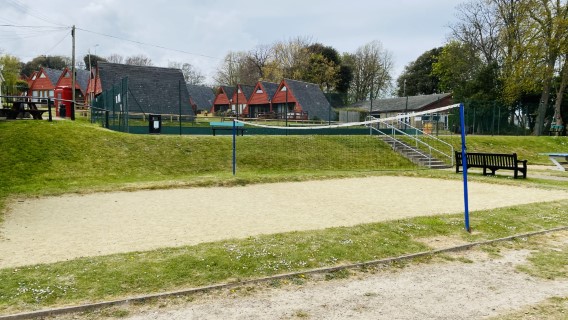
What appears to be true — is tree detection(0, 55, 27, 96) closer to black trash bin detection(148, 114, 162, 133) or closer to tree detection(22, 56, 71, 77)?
tree detection(22, 56, 71, 77)

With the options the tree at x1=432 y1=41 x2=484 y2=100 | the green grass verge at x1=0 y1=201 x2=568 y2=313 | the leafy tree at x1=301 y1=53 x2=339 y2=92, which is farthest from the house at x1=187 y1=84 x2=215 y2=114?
the green grass verge at x1=0 y1=201 x2=568 y2=313

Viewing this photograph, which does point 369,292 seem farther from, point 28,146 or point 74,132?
point 74,132

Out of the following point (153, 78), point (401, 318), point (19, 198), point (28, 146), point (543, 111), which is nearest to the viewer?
point (401, 318)

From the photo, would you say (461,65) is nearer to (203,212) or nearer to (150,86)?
(150,86)

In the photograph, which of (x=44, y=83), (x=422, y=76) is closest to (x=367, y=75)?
(x=422, y=76)

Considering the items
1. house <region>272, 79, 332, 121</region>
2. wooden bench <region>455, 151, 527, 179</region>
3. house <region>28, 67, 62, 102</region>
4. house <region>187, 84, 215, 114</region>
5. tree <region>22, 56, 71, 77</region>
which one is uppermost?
tree <region>22, 56, 71, 77</region>

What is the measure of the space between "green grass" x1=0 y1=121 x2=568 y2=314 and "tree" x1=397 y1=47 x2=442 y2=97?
4171 cm

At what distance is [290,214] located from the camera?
8.55 m

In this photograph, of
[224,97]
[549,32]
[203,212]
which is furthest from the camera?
[224,97]

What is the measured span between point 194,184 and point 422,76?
62244 millimetres

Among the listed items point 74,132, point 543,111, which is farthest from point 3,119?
point 543,111

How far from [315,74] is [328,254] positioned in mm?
58001

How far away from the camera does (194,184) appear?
41.9ft

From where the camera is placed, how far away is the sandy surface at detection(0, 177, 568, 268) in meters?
6.29
